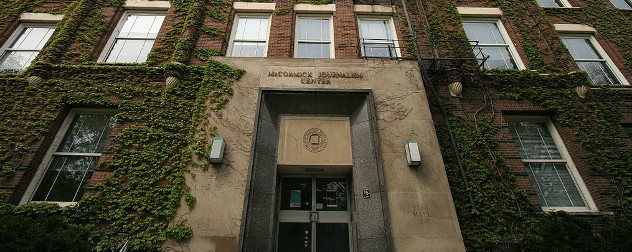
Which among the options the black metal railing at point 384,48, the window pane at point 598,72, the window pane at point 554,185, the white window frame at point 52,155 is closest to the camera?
the white window frame at point 52,155

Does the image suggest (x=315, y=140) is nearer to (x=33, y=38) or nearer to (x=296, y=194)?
(x=296, y=194)

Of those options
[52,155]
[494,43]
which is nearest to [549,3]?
[494,43]

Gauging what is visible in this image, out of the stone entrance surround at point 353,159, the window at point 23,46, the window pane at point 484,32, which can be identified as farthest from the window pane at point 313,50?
the window at point 23,46

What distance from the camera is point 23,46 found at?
29.8 feet

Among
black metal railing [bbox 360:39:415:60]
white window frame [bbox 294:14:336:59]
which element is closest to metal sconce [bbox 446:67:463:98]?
black metal railing [bbox 360:39:415:60]

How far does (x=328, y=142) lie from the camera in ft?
23.2

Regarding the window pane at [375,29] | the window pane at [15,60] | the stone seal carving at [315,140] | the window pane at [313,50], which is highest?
the window pane at [375,29]

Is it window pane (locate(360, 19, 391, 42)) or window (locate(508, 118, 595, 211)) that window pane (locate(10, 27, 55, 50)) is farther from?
window (locate(508, 118, 595, 211))

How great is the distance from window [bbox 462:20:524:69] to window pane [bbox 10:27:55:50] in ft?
49.6

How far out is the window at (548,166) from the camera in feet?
22.7

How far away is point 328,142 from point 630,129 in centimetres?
961

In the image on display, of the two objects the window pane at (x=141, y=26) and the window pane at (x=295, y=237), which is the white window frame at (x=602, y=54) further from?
the window pane at (x=141, y=26)

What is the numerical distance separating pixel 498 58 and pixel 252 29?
892 centimetres

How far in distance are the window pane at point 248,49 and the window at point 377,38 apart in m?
3.50
